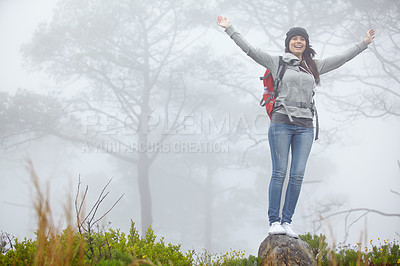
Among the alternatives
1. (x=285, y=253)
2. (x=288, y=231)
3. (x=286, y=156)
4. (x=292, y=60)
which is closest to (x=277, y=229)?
(x=288, y=231)

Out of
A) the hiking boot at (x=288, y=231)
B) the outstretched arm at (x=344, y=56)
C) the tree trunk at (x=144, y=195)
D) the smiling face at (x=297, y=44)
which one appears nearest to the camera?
the hiking boot at (x=288, y=231)

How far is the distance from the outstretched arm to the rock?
1945 millimetres

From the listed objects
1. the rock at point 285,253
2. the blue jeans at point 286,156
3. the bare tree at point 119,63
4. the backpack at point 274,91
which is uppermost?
the bare tree at point 119,63

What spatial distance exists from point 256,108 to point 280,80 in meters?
12.5

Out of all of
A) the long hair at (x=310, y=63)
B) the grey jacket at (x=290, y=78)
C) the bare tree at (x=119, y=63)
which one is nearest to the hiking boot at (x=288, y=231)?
the grey jacket at (x=290, y=78)

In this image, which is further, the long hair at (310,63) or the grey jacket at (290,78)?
the long hair at (310,63)

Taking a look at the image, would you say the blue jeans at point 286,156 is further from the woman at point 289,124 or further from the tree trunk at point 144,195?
the tree trunk at point 144,195

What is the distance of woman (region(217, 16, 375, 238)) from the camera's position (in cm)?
360

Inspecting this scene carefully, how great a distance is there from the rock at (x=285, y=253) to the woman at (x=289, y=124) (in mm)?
84

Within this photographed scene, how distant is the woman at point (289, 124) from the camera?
3604mm

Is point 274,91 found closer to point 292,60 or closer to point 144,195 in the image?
point 292,60

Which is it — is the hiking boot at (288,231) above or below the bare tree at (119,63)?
below

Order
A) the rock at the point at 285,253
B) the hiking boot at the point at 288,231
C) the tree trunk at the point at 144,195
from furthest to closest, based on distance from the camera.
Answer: the tree trunk at the point at 144,195 < the hiking boot at the point at 288,231 < the rock at the point at 285,253

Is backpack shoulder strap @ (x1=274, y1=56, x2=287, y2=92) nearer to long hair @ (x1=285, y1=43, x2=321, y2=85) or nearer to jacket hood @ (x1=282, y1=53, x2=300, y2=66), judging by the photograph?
jacket hood @ (x1=282, y1=53, x2=300, y2=66)
